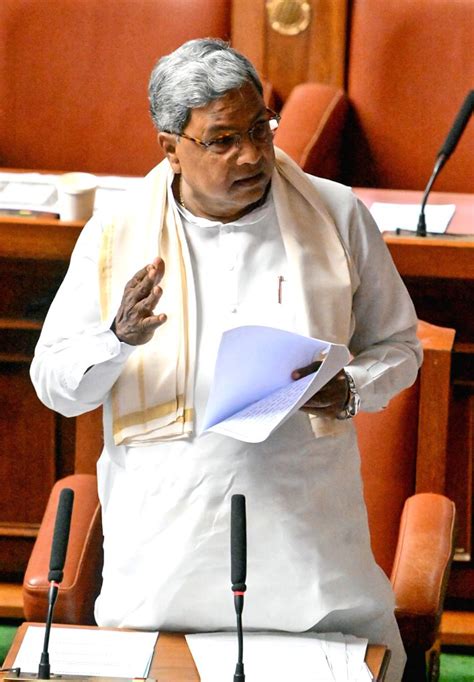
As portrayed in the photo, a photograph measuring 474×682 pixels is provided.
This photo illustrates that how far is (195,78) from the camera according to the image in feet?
6.20

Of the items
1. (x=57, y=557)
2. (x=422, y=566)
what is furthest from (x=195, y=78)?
(x=422, y=566)

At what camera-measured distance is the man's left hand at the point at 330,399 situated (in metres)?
1.92

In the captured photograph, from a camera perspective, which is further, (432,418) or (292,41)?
(292,41)

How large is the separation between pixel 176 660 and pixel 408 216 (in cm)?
156

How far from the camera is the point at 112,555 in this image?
2061 mm

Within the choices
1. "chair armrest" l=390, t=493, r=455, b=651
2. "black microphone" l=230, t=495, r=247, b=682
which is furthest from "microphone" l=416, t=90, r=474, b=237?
"black microphone" l=230, t=495, r=247, b=682

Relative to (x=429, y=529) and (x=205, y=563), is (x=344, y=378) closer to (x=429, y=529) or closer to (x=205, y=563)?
(x=205, y=563)

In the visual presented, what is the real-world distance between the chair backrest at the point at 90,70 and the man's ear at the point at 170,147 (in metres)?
1.86

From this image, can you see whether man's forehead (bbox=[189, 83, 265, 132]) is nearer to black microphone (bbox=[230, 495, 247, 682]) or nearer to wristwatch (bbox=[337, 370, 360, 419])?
wristwatch (bbox=[337, 370, 360, 419])

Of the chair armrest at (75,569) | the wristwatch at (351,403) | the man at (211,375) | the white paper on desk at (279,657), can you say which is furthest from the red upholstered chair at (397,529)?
the wristwatch at (351,403)

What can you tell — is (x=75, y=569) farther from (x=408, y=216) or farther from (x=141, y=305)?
(x=408, y=216)

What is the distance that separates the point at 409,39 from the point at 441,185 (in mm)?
414

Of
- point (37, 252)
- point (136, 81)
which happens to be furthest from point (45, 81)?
point (37, 252)

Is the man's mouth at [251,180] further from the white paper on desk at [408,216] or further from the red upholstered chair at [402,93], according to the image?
the red upholstered chair at [402,93]
